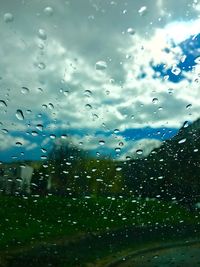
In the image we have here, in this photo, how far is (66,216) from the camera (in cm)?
996

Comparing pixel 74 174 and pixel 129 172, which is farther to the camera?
pixel 129 172

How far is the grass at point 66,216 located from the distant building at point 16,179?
0.30 metres

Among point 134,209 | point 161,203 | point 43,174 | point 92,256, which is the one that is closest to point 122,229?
point 134,209

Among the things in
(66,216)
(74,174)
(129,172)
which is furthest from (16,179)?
(129,172)

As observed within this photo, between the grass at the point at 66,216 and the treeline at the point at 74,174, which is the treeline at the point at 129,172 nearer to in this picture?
the treeline at the point at 74,174

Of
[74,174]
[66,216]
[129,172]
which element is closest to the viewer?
[74,174]

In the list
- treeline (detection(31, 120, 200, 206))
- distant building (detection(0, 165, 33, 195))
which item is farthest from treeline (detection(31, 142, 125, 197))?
distant building (detection(0, 165, 33, 195))

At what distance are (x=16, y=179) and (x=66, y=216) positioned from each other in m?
1.76

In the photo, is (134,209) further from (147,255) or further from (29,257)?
(29,257)

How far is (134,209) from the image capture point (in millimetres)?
10219

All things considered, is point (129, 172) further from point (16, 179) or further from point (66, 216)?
point (16, 179)

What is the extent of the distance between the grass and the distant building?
30 centimetres

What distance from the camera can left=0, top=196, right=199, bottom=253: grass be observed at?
9.26m

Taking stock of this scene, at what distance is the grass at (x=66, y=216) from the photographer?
30.4 feet
